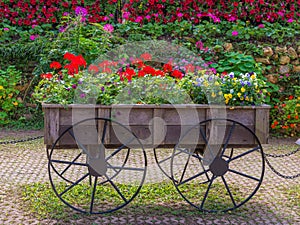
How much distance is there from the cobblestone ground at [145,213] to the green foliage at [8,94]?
148 centimetres

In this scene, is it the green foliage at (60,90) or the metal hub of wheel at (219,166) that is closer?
the green foliage at (60,90)

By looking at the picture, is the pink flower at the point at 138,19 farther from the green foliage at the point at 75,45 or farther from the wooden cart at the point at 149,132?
the wooden cart at the point at 149,132

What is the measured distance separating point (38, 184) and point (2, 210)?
2.54 feet

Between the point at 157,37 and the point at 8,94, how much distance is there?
249cm

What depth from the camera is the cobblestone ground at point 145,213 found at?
397 centimetres

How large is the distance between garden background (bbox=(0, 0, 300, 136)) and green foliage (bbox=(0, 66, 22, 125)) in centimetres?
1

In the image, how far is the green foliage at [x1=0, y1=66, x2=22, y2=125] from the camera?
7.98 metres

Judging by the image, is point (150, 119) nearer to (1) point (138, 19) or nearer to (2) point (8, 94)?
(2) point (8, 94)

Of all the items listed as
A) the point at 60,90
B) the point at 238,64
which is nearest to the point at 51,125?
the point at 60,90

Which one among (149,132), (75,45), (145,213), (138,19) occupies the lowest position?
(145,213)

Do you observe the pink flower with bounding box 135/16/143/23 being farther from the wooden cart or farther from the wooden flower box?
the wooden flower box

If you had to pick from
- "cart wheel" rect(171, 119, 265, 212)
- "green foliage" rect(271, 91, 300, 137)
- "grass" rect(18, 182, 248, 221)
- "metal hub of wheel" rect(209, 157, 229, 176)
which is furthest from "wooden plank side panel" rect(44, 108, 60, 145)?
"green foliage" rect(271, 91, 300, 137)

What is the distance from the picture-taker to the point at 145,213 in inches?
163

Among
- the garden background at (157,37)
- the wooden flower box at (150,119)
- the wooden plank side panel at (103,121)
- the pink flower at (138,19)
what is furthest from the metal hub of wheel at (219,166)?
the pink flower at (138,19)
